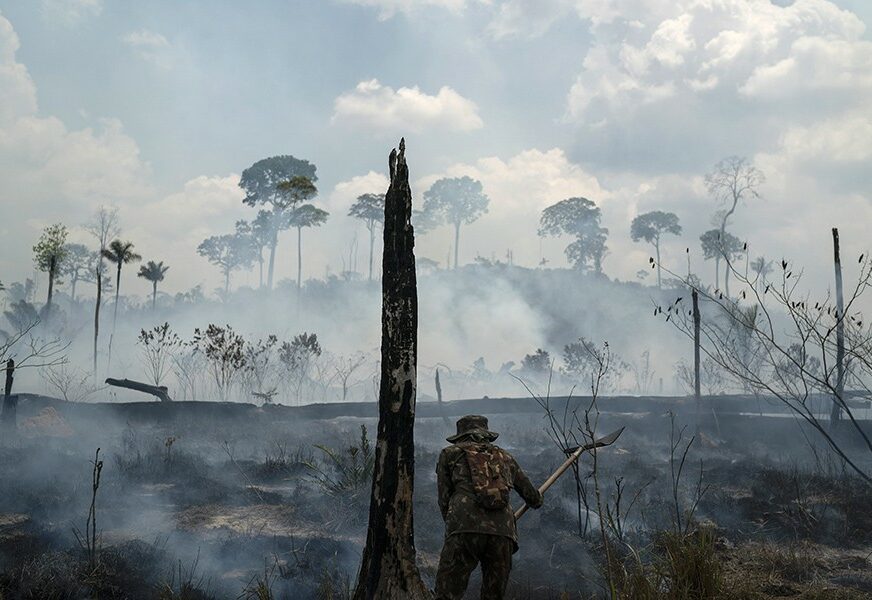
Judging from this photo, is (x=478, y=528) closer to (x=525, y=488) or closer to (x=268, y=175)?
(x=525, y=488)

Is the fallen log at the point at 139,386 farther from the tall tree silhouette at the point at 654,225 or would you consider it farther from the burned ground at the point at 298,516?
the tall tree silhouette at the point at 654,225

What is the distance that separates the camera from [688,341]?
6066 centimetres

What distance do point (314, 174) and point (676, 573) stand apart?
56.8m

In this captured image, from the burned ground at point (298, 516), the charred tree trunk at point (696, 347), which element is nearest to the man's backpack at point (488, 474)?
the burned ground at point (298, 516)

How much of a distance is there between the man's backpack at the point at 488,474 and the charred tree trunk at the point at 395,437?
497mm

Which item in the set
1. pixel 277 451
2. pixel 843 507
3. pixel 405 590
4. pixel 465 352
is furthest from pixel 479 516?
pixel 465 352

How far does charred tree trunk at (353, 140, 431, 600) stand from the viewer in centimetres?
508

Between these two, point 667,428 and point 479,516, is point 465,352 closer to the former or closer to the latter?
point 667,428

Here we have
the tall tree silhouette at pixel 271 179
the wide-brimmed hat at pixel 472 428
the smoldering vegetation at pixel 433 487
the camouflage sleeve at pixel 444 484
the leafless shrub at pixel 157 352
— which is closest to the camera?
the camouflage sleeve at pixel 444 484

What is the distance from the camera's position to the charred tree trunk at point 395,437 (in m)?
5.08

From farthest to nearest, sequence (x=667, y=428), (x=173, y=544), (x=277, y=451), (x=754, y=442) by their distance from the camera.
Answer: (x=667, y=428) → (x=754, y=442) → (x=277, y=451) → (x=173, y=544)

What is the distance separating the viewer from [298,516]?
11.4 metres

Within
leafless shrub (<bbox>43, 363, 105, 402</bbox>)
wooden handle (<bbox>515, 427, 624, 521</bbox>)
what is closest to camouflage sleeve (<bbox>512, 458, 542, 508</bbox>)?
wooden handle (<bbox>515, 427, 624, 521</bbox>)

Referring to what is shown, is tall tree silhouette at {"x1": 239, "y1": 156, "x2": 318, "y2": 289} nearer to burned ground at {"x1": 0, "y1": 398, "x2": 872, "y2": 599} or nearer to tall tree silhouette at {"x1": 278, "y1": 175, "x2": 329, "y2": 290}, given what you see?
tall tree silhouette at {"x1": 278, "y1": 175, "x2": 329, "y2": 290}
